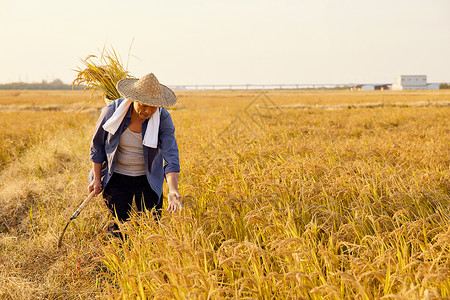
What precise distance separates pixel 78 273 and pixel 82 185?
239cm

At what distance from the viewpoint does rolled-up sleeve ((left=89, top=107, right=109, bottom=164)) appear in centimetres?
293

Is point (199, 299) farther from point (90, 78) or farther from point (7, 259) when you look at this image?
point (90, 78)

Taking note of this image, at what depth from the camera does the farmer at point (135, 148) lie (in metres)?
2.75

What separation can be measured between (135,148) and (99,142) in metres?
0.29

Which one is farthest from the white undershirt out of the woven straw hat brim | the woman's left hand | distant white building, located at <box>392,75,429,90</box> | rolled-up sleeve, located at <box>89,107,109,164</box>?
distant white building, located at <box>392,75,429,90</box>

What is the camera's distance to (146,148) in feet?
9.55

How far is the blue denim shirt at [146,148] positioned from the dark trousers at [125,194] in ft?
0.36

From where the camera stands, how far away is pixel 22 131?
957cm

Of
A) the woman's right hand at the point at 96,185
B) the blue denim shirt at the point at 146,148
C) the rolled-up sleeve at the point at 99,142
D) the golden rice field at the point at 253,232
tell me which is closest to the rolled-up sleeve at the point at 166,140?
the blue denim shirt at the point at 146,148

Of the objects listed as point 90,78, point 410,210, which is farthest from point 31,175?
point 410,210

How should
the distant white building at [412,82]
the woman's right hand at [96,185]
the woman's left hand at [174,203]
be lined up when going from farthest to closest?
the distant white building at [412,82] < the woman's right hand at [96,185] < the woman's left hand at [174,203]

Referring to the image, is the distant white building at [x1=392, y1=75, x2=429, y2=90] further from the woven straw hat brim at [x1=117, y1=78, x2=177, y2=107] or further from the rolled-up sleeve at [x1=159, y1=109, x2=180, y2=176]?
the woven straw hat brim at [x1=117, y1=78, x2=177, y2=107]

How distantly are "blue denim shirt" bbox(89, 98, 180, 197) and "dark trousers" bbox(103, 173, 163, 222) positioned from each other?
0.11m

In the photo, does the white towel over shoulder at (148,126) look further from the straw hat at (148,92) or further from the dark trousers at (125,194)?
the dark trousers at (125,194)
